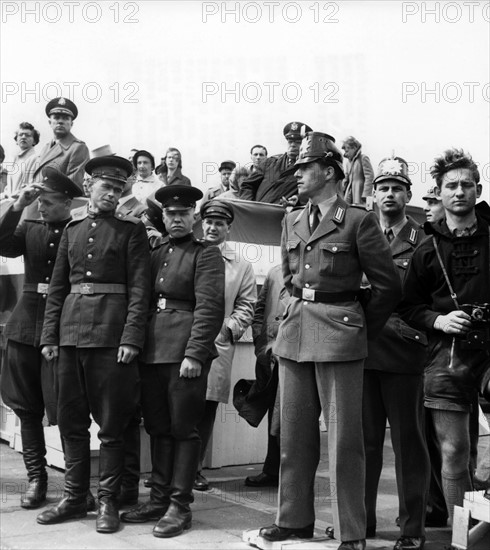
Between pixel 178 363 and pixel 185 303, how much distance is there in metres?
0.42

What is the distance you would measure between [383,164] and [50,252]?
2458mm

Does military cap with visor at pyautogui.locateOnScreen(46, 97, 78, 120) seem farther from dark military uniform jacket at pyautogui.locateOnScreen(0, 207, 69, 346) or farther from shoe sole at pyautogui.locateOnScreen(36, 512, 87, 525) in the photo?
shoe sole at pyautogui.locateOnScreen(36, 512, 87, 525)

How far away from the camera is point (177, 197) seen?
5.76m

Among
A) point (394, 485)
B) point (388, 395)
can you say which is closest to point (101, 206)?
point (388, 395)

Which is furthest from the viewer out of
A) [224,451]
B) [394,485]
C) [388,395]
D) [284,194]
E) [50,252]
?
[284,194]

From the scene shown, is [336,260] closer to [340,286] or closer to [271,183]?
[340,286]

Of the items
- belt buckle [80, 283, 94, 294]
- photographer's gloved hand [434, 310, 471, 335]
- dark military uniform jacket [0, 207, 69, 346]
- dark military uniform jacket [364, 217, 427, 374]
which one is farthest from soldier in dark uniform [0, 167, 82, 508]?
photographer's gloved hand [434, 310, 471, 335]

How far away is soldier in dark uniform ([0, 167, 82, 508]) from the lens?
19.8ft

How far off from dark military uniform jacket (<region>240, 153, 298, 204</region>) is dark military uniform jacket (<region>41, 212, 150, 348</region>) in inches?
127

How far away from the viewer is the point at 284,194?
8711 mm

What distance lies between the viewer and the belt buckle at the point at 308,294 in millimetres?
4848

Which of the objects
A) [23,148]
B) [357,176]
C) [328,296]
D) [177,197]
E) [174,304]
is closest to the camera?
[328,296]

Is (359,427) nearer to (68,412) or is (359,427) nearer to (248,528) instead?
(248,528)

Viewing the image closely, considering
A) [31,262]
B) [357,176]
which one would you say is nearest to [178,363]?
[31,262]
